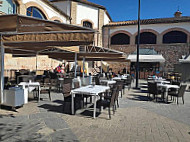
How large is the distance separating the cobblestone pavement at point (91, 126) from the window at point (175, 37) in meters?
17.5

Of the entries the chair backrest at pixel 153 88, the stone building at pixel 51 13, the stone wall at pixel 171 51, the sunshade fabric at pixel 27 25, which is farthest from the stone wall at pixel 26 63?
the stone wall at pixel 171 51

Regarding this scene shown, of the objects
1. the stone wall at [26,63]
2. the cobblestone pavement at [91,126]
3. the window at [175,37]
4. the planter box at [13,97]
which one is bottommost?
the cobblestone pavement at [91,126]

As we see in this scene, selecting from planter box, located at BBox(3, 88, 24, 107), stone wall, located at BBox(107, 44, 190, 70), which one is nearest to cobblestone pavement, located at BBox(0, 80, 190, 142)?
planter box, located at BBox(3, 88, 24, 107)

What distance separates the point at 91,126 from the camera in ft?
12.8

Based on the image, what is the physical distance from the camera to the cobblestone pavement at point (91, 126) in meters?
3.28

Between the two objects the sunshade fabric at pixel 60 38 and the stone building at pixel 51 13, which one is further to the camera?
the stone building at pixel 51 13

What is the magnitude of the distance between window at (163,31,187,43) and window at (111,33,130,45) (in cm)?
501

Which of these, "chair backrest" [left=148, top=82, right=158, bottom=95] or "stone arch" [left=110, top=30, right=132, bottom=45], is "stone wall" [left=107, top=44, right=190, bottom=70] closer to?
"stone arch" [left=110, top=30, right=132, bottom=45]

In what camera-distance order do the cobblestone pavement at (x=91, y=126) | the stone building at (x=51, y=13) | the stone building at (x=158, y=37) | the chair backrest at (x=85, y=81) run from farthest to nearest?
the stone building at (x=158, y=37), the stone building at (x=51, y=13), the chair backrest at (x=85, y=81), the cobblestone pavement at (x=91, y=126)

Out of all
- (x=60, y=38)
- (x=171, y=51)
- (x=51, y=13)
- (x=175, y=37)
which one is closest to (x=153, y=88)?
(x=60, y=38)

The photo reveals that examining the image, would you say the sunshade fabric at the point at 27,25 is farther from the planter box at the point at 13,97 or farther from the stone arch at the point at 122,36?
the stone arch at the point at 122,36

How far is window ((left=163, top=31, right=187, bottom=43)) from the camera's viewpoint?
2003cm

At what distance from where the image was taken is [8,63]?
448 inches

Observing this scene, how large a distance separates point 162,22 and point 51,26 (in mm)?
20208
